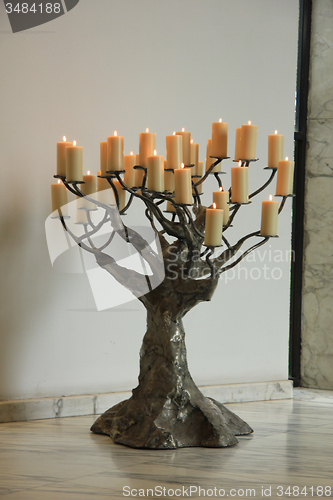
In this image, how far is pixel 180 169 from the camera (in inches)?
57.8

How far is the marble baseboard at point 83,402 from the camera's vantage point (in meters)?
1.83

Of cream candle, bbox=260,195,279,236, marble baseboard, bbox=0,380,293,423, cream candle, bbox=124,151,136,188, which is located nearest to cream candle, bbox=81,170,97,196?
cream candle, bbox=124,151,136,188

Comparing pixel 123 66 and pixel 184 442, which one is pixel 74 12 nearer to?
pixel 123 66

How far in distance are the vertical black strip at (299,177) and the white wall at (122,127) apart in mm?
316

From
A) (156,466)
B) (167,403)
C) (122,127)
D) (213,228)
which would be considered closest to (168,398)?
(167,403)

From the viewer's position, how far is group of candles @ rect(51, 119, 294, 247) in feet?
4.82

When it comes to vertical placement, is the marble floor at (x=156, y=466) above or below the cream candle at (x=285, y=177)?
below

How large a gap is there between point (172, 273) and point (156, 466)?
486 mm

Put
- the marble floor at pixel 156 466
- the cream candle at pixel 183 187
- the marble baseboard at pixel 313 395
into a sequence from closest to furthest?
the marble floor at pixel 156 466, the cream candle at pixel 183 187, the marble baseboard at pixel 313 395

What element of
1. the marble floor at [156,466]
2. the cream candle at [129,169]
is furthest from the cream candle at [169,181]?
the marble floor at [156,466]

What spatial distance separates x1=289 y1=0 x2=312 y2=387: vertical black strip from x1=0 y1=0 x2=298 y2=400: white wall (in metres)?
0.32

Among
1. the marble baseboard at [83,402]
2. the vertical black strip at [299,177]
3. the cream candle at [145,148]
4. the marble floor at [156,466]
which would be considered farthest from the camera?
the vertical black strip at [299,177]

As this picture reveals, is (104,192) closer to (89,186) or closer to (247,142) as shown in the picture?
(89,186)

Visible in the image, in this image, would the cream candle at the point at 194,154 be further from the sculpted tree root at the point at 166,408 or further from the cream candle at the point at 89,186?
the sculpted tree root at the point at 166,408
